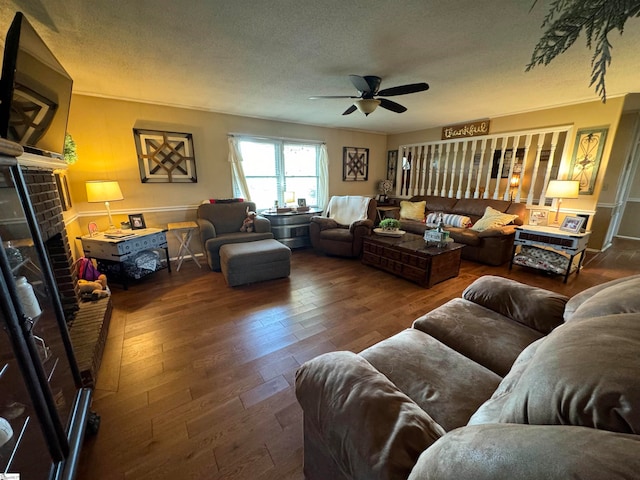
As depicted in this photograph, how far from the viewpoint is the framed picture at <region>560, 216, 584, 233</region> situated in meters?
3.19

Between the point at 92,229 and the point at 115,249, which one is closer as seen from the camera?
the point at 115,249

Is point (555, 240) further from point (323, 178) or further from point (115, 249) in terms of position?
point (115, 249)

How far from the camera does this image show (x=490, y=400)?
33.9 inches

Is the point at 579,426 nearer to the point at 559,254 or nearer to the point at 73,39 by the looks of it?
the point at 73,39

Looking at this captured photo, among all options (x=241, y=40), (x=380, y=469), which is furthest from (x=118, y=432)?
(x=241, y=40)

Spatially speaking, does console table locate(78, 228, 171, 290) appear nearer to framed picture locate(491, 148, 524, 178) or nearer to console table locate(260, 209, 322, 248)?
console table locate(260, 209, 322, 248)

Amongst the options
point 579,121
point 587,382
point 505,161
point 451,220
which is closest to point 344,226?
point 451,220

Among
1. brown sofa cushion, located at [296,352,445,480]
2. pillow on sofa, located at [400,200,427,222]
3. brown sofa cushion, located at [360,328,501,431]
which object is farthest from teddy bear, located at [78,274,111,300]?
pillow on sofa, located at [400,200,427,222]

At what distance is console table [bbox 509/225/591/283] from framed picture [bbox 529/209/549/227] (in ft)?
1.61

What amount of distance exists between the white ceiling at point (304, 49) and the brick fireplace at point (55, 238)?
1.02 meters

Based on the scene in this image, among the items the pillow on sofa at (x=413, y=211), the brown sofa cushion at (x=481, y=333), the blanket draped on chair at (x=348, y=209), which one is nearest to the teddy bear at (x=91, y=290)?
the brown sofa cushion at (x=481, y=333)

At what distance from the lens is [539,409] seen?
533mm

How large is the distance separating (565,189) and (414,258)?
7.32ft

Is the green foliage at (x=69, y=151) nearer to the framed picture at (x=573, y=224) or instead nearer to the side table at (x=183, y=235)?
the side table at (x=183, y=235)
